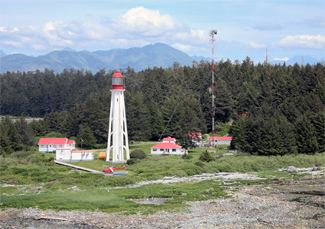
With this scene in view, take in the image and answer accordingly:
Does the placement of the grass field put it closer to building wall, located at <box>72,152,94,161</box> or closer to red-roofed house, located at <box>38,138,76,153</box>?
building wall, located at <box>72,152,94,161</box>

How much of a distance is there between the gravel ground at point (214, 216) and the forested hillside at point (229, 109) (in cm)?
2600

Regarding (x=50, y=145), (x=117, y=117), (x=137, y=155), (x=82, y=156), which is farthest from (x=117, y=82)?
(x=50, y=145)

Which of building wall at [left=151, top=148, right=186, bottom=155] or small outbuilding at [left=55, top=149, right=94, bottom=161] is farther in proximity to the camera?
building wall at [left=151, top=148, right=186, bottom=155]

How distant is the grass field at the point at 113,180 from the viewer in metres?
39.5

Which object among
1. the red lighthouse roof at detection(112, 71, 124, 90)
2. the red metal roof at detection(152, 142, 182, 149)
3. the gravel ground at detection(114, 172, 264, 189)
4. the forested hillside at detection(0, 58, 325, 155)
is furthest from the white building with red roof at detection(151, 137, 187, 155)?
the gravel ground at detection(114, 172, 264, 189)

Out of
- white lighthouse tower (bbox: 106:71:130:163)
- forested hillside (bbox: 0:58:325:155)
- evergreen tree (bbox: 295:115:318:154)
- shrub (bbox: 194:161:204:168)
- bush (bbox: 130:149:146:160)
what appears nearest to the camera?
shrub (bbox: 194:161:204:168)

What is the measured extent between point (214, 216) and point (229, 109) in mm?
→ 56648

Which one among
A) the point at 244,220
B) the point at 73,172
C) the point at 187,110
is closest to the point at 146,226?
the point at 244,220

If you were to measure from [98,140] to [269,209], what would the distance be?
4818cm

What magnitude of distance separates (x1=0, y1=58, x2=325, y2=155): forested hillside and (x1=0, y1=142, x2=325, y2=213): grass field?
359 centimetres

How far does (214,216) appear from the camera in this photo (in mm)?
34344

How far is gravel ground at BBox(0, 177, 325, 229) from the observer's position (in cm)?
3203

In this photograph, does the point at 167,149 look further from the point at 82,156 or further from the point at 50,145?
the point at 50,145

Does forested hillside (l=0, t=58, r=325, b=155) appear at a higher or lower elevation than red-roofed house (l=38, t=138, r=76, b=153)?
higher
